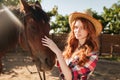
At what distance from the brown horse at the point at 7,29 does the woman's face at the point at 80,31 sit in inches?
48.2

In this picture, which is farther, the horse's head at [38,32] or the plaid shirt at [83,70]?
the horse's head at [38,32]

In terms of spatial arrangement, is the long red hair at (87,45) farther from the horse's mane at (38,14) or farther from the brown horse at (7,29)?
the brown horse at (7,29)

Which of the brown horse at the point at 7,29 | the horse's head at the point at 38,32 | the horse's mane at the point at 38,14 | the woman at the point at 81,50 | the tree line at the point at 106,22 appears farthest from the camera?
the tree line at the point at 106,22

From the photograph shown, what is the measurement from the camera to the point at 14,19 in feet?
10.8

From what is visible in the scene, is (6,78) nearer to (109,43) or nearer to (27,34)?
(27,34)

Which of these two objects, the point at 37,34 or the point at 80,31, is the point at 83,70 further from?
the point at 37,34

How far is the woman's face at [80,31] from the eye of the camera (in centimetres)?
224

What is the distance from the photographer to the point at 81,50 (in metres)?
2.21

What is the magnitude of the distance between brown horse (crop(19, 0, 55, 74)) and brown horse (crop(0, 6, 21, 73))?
11 centimetres

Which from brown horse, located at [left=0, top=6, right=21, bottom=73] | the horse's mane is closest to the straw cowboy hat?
the horse's mane

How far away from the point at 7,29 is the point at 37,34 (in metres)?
0.49

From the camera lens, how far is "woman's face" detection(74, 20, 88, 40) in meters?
2.24

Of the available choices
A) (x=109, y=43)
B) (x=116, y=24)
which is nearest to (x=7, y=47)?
(x=109, y=43)

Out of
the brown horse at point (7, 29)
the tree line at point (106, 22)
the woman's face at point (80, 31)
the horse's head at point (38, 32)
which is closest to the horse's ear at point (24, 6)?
the horse's head at point (38, 32)
